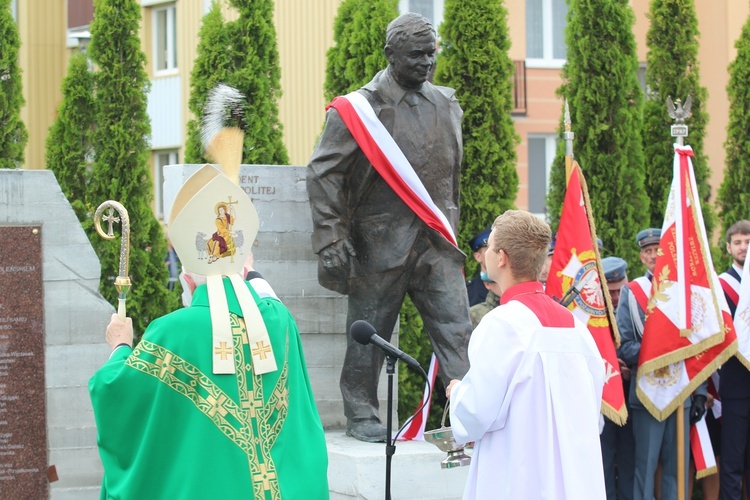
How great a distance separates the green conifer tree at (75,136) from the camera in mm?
9781

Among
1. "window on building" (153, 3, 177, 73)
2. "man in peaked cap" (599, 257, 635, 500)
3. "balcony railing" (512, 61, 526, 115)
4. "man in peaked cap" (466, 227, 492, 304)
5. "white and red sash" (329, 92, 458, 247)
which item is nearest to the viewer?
"white and red sash" (329, 92, 458, 247)

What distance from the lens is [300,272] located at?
7.56 m

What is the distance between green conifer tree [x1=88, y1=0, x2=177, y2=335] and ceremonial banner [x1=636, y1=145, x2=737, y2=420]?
3.71 m

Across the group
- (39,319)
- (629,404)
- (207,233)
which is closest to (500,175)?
(629,404)

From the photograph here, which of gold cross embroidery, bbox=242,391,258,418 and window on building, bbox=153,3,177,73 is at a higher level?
window on building, bbox=153,3,177,73

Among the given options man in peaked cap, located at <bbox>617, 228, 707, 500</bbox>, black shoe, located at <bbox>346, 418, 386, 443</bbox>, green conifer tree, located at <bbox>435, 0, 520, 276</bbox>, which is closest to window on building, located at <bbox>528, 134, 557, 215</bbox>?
green conifer tree, located at <bbox>435, 0, 520, 276</bbox>

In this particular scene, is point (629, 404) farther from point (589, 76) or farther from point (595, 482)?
Answer: point (595, 482)

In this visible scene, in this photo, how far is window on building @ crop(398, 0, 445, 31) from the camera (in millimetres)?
16344

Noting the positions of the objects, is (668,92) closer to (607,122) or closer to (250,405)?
(607,122)

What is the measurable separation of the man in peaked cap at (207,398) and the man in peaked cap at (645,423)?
404 cm

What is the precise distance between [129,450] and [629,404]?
469 centimetres

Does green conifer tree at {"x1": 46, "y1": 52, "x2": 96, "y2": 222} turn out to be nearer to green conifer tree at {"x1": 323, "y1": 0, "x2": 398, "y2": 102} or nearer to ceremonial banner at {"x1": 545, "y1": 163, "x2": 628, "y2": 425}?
green conifer tree at {"x1": 323, "y1": 0, "x2": 398, "y2": 102}

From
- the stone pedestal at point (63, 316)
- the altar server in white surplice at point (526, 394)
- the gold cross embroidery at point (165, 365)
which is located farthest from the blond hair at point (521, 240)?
the stone pedestal at point (63, 316)

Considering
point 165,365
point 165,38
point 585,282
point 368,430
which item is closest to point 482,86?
point 585,282
